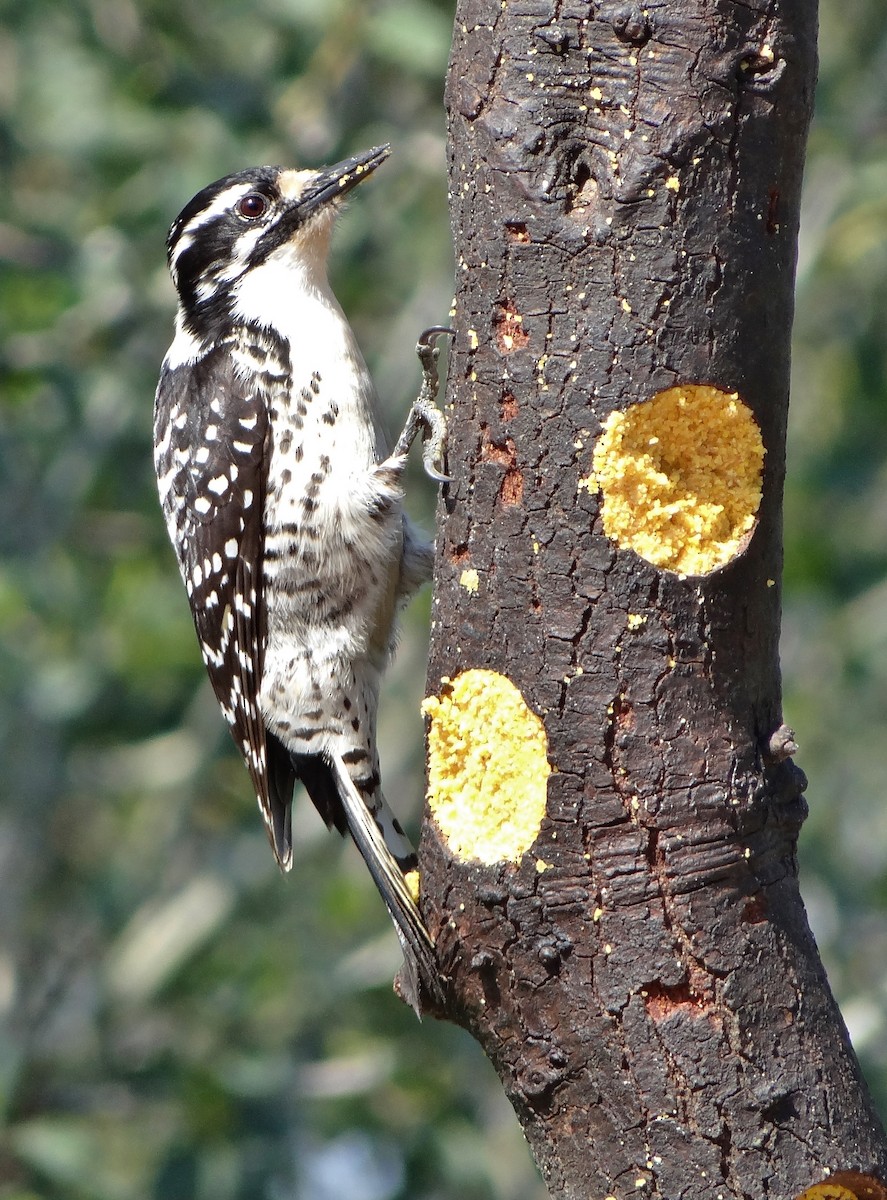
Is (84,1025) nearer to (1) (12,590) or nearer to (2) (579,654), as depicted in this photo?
(1) (12,590)

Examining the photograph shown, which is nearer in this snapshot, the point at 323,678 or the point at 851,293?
the point at 323,678

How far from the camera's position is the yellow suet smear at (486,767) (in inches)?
120

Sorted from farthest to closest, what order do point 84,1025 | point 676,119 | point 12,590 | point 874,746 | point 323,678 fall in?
point 874,746, point 84,1025, point 12,590, point 323,678, point 676,119

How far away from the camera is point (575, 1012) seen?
9.81 ft

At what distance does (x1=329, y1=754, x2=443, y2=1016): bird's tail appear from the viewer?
3328mm

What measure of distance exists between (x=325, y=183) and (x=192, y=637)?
2.70 m

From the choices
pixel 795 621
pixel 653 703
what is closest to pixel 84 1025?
pixel 795 621

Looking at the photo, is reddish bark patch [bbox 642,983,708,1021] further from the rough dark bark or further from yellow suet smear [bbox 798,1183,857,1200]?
yellow suet smear [bbox 798,1183,857,1200]

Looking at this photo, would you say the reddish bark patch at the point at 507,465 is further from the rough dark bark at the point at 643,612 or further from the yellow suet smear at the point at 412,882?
the yellow suet smear at the point at 412,882

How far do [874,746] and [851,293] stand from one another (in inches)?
124

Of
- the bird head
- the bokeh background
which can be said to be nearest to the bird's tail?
the bird head

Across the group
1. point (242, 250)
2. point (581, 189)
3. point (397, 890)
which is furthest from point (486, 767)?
point (242, 250)

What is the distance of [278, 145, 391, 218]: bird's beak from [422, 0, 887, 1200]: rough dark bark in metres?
1.65

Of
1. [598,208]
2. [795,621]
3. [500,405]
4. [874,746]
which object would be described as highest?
[598,208]
